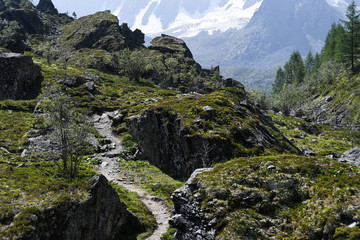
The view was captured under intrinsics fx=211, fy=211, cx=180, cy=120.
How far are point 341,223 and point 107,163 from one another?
31.3 meters

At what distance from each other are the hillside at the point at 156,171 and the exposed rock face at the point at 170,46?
96.8 meters

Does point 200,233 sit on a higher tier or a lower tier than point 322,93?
lower

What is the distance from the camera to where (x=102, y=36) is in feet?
488

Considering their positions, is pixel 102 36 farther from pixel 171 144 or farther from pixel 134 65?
pixel 171 144

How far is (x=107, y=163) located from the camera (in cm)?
3412

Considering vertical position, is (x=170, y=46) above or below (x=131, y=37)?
below

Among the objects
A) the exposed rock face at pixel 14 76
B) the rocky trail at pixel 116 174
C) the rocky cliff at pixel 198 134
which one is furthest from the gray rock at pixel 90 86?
the rocky cliff at pixel 198 134

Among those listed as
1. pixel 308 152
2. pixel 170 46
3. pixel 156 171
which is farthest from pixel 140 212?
pixel 170 46

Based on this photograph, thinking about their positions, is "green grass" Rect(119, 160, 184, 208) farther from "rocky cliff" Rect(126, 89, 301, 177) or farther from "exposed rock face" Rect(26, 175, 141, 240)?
"exposed rock face" Rect(26, 175, 141, 240)

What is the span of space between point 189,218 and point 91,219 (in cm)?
707

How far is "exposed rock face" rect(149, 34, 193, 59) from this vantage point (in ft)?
498

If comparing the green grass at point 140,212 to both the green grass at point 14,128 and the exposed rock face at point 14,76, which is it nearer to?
the green grass at point 14,128

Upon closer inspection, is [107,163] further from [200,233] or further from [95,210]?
[200,233]

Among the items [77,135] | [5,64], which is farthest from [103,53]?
[77,135]
